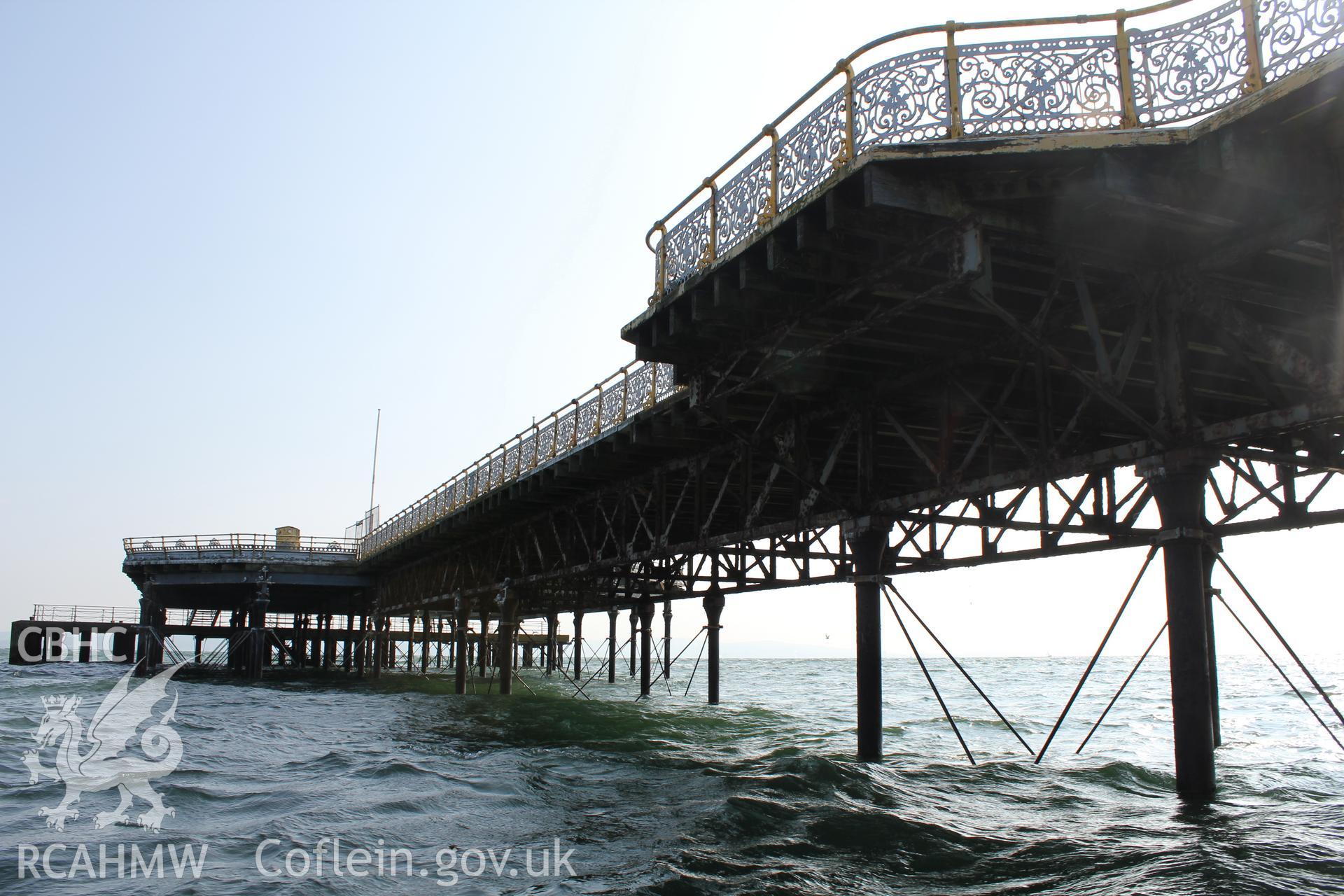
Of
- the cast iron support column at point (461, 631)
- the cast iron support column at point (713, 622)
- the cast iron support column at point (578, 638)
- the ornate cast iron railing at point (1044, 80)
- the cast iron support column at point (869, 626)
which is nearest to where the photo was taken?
the ornate cast iron railing at point (1044, 80)

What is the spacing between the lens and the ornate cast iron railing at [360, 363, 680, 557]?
1920 centimetres

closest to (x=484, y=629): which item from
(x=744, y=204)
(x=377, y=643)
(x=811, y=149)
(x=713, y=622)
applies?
(x=713, y=622)

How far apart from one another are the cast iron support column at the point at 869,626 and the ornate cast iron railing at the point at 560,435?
4994 mm

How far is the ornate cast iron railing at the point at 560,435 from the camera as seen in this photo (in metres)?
19.2

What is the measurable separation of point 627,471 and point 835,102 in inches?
523

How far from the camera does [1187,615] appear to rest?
29.5 feet


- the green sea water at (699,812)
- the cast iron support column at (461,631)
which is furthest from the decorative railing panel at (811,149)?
the cast iron support column at (461,631)

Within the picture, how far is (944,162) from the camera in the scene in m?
9.07

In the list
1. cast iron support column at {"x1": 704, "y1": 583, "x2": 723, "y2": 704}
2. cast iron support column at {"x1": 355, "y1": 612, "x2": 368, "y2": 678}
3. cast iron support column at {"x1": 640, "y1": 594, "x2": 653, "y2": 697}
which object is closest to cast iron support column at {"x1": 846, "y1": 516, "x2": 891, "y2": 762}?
cast iron support column at {"x1": 704, "y1": 583, "x2": 723, "y2": 704}

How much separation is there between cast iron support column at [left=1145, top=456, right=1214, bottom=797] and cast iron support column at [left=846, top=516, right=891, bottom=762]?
16.1ft

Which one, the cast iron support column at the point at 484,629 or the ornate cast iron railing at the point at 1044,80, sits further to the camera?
the cast iron support column at the point at 484,629

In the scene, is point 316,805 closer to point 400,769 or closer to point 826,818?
point 400,769

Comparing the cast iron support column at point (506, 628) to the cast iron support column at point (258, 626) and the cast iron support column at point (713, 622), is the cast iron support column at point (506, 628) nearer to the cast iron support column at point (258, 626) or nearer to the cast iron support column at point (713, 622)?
the cast iron support column at point (713, 622)

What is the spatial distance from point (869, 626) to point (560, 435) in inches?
462
